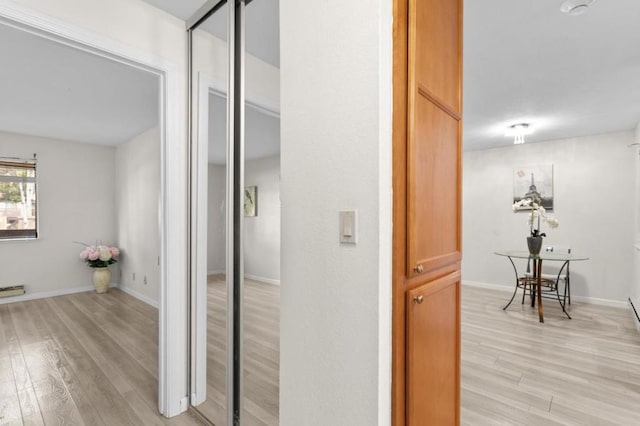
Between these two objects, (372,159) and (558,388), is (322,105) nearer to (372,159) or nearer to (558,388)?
(372,159)

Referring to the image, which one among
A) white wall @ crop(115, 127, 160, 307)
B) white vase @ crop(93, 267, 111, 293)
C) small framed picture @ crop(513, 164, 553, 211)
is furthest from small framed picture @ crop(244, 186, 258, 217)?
small framed picture @ crop(513, 164, 553, 211)

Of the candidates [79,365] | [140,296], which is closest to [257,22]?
[79,365]

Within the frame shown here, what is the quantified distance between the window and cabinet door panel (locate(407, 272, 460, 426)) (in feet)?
19.8

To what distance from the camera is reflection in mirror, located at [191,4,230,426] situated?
76.2 inches

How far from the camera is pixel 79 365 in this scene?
2.79 metres

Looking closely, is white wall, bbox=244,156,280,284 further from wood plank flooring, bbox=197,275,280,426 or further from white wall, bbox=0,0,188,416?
white wall, bbox=0,0,188,416

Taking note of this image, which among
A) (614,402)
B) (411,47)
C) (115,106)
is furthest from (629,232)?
(115,106)

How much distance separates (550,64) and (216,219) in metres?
2.73

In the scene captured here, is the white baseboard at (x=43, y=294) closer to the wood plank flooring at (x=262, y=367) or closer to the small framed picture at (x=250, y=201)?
the wood plank flooring at (x=262, y=367)

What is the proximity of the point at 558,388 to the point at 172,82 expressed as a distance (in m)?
3.38

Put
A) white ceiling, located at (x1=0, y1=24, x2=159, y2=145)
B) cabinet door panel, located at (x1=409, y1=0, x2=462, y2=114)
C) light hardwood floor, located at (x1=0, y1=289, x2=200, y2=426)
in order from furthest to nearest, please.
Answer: white ceiling, located at (x1=0, y1=24, x2=159, y2=145), light hardwood floor, located at (x1=0, y1=289, x2=200, y2=426), cabinet door panel, located at (x1=409, y1=0, x2=462, y2=114)

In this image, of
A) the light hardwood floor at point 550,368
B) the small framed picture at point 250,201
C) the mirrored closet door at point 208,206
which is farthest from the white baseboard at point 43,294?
the light hardwood floor at point 550,368

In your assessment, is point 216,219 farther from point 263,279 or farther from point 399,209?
point 399,209

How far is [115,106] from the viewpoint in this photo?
374 centimetres
